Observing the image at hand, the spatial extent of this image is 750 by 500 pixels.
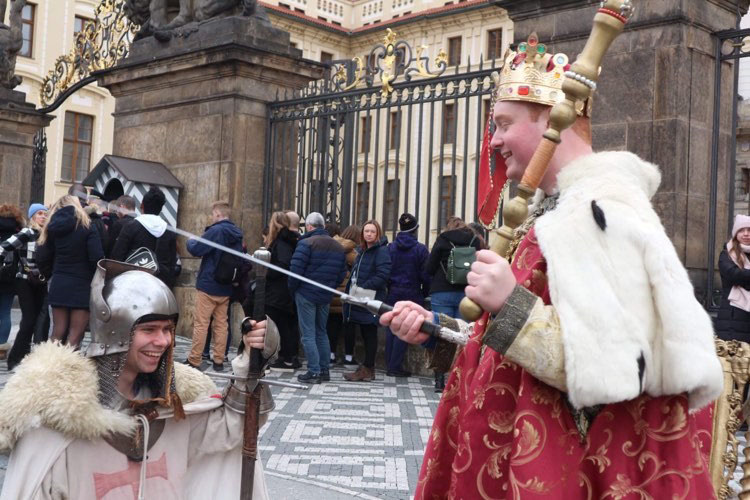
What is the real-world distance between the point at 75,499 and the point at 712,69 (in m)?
5.91

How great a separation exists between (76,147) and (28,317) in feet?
81.2

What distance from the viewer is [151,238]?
8.58 meters

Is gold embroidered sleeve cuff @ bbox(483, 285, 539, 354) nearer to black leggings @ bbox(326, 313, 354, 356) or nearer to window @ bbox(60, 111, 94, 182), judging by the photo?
black leggings @ bbox(326, 313, 354, 356)

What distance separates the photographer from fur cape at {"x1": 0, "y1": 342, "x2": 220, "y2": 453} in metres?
2.65

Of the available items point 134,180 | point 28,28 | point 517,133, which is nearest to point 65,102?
point 28,28

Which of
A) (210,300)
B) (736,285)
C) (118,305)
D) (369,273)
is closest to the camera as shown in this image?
(118,305)

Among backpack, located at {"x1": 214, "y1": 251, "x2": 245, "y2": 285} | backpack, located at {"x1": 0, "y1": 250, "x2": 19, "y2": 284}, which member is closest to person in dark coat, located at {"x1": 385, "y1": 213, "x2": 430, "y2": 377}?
backpack, located at {"x1": 214, "y1": 251, "x2": 245, "y2": 285}

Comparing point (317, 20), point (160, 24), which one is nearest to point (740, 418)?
point (160, 24)

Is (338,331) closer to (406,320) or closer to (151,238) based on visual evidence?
(151,238)

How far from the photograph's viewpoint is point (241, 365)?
2.90 m

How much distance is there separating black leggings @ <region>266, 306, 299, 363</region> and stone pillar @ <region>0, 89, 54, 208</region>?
7.60m

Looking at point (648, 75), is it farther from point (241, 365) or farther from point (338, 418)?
point (241, 365)

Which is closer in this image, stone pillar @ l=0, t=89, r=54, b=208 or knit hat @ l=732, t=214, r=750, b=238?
knit hat @ l=732, t=214, r=750, b=238

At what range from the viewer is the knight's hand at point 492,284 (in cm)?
196
